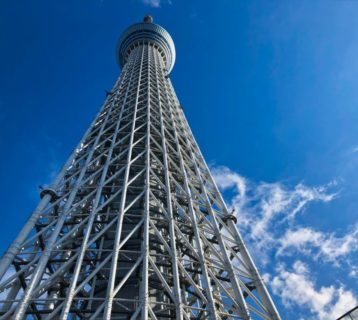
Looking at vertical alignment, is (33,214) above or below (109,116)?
below

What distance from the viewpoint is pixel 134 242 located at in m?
17.7

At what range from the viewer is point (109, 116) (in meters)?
31.6

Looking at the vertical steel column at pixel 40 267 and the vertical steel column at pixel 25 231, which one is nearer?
the vertical steel column at pixel 40 267

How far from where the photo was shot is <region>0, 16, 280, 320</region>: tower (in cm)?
1313

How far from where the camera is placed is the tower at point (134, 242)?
13.1m

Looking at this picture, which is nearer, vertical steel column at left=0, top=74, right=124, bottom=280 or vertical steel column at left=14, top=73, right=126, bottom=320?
vertical steel column at left=14, top=73, right=126, bottom=320

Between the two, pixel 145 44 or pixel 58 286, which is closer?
pixel 58 286

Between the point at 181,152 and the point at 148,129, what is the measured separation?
3064 millimetres

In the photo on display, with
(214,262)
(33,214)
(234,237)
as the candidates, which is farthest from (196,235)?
(33,214)

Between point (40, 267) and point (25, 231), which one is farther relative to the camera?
point (25, 231)

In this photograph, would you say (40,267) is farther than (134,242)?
No

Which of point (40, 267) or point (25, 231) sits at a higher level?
point (25, 231)

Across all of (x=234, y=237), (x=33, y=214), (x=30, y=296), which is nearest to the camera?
(x=30, y=296)

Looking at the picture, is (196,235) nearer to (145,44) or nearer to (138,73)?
(138,73)
